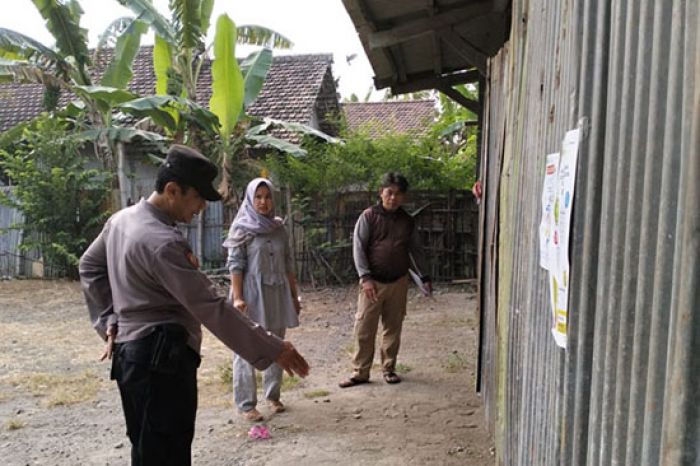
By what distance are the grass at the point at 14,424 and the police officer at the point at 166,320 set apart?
104 inches

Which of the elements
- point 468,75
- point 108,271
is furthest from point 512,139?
point 468,75

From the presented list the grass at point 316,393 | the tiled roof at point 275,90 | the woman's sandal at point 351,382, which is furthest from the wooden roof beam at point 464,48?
the tiled roof at point 275,90

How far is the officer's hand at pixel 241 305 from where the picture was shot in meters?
4.51

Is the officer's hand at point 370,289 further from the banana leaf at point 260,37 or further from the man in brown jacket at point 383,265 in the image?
the banana leaf at point 260,37

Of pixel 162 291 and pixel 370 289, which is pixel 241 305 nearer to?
pixel 370 289

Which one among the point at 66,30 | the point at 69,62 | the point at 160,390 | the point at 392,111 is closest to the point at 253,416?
the point at 160,390

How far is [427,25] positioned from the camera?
16.8 ft

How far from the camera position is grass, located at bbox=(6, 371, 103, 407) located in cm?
554

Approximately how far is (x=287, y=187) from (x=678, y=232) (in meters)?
11.0

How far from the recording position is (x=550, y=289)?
5.95 ft

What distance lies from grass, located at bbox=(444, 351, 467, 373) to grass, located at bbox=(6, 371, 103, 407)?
3482 mm

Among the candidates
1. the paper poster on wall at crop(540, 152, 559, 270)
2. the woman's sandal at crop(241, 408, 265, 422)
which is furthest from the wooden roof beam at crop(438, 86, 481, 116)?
the paper poster on wall at crop(540, 152, 559, 270)

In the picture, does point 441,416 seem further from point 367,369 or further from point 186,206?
point 186,206

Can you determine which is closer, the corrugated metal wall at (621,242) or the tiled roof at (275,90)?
the corrugated metal wall at (621,242)
